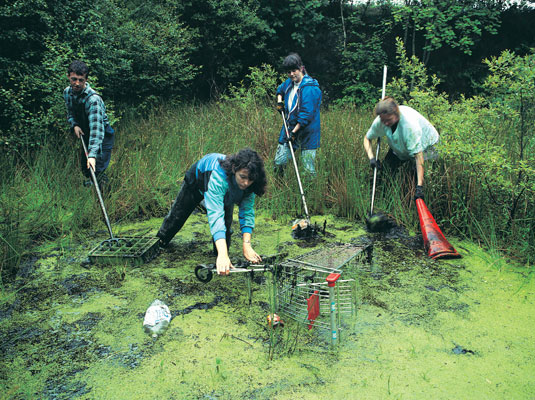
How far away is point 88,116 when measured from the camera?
3.98m

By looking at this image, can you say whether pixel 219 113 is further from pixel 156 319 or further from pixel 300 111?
pixel 156 319

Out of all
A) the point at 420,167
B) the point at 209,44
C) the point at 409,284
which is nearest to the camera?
the point at 409,284

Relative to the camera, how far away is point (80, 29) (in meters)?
5.69

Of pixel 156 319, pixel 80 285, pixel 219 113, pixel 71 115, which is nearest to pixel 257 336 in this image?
pixel 156 319

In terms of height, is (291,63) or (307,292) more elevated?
(291,63)

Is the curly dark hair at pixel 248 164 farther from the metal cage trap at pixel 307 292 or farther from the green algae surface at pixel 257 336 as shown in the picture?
the green algae surface at pixel 257 336

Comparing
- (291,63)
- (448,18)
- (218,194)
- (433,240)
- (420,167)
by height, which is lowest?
(433,240)

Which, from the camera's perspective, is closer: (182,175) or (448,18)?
(182,175)

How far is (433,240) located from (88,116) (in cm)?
338

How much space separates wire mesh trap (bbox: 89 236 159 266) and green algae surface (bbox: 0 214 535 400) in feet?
0.25

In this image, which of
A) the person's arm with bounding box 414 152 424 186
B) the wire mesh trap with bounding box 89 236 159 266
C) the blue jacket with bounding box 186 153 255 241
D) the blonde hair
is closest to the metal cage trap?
the blue jacket with bounding box 186 153 255 241

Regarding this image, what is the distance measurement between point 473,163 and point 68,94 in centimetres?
379

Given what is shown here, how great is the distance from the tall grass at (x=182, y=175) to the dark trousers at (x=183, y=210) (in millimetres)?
1014

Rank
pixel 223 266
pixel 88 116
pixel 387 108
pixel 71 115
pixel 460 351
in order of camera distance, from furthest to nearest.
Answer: pixel 71 115
pixel 88 116
pixel 387 108
pixel 223 266
pixel 460 351
